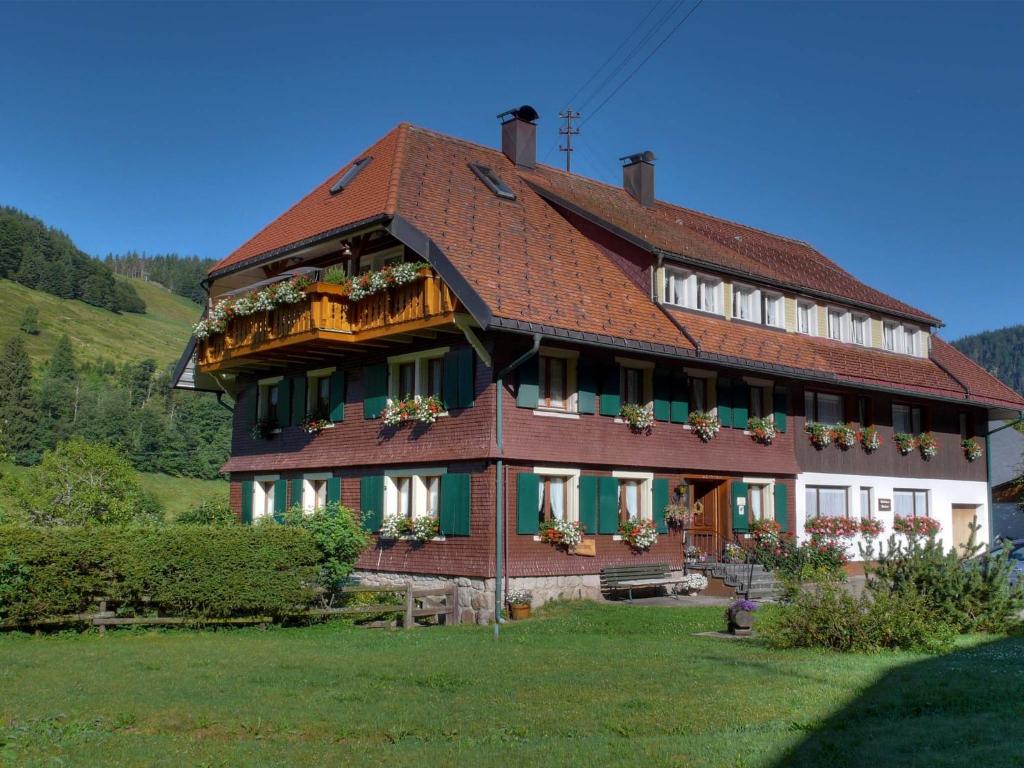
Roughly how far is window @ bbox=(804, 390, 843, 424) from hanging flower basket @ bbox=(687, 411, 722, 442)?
4.36 metres

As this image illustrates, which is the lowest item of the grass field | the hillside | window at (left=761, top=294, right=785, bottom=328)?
the grass field

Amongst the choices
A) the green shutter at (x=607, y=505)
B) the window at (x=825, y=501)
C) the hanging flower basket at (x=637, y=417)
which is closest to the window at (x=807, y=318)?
the window at (x=825, y=501)

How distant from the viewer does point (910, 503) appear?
105 ft

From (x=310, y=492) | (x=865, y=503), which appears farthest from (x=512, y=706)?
(x=865, y=503)

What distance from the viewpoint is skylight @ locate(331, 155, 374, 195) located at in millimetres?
26453

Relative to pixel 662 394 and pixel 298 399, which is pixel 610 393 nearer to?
pixel 662 394

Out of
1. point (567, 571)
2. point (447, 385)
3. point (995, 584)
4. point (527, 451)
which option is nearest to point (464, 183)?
point (447, 385)

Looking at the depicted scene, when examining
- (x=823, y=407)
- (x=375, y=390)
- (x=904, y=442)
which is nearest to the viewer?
(x=375, y=390)

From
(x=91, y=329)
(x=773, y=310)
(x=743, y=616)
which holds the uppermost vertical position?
(x=91, y=329)

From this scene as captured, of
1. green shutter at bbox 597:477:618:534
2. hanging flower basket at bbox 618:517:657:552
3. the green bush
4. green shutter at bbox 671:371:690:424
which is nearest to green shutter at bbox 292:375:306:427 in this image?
the green bush

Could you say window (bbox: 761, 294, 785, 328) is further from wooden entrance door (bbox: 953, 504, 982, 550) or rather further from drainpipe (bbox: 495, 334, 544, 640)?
wooden entrance door (bbox: 953, 504, 982, 550)

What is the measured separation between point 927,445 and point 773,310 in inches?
288

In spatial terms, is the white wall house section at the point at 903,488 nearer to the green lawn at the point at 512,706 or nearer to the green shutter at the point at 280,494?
the green shutter at the point at 280,494

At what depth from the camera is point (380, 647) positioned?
53.7 feet
